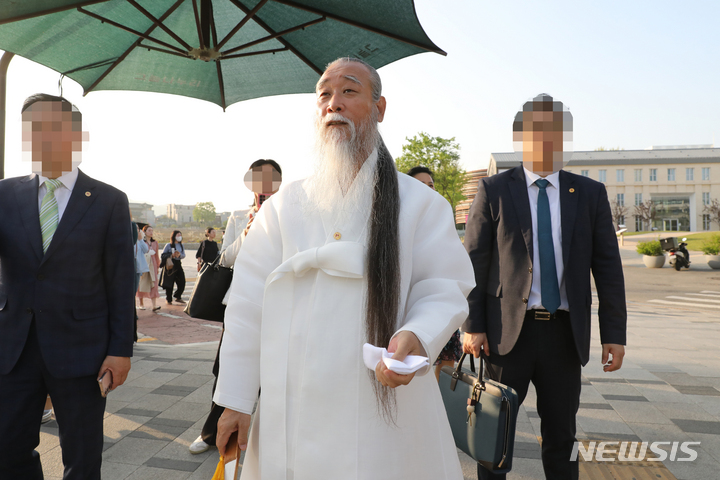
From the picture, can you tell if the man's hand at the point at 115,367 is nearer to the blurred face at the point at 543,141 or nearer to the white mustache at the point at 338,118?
the white mustache at the point at 338,118

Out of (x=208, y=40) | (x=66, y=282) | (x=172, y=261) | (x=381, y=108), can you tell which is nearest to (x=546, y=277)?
(x=381, y=108)

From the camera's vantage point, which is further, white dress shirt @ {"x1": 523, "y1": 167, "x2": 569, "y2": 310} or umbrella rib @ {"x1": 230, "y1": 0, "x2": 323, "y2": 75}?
umbrella rib @ {"x1": 230, "y1": 0, "x2": 323, "y2": 75}

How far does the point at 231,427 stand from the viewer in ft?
5.18

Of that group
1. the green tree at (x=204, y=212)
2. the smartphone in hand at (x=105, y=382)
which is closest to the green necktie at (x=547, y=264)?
the smartphone in hand at (x=105, y=382)

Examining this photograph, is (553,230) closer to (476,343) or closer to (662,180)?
(476,343)

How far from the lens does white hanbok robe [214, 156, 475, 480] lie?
144 cm

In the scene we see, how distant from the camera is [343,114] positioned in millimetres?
1749

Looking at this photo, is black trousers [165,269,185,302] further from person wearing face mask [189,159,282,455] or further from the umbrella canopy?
person wearing face mask [189,159,282,455]

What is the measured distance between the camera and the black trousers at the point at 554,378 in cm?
236

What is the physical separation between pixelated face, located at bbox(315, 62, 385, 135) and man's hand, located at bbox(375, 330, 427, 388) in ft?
2.78

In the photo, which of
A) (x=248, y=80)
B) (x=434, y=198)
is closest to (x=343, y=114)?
(x=434, y=198)

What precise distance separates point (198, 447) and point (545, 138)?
10.2 ft

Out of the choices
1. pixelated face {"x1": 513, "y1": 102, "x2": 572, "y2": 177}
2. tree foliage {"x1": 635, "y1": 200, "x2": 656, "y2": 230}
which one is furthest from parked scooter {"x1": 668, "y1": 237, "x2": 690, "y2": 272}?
tree foliage {"x1": 635, "y1": 200, "x2": 656, "y2": 230}

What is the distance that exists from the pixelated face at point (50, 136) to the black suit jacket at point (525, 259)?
217cm
